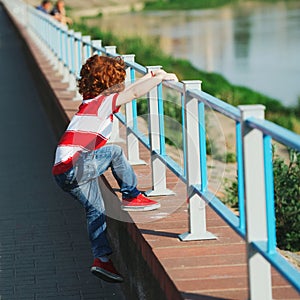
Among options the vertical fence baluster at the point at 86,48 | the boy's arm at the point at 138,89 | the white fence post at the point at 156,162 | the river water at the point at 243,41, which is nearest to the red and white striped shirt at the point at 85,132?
the boy's arm at the point at 138,89

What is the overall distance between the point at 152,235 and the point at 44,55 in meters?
15.5

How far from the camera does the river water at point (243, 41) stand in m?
36.5

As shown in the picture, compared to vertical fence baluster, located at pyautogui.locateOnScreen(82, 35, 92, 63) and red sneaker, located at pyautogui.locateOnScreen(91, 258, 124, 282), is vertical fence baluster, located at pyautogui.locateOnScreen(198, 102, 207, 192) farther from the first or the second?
vertical fence baluster, located at pyautogui.locateOnScreen(82, 35, 92, 63)

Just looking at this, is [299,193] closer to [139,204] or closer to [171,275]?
[139,204]

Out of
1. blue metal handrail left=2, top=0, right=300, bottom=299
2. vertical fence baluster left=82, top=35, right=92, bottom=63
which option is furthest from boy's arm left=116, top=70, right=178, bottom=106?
vertical fence baluster left=82, top=35, right=92, bottom=63

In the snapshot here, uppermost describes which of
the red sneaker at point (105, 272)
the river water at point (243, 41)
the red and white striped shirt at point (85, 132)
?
the red and white striped shirt at point (85, 132)

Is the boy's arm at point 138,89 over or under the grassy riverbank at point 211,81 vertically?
over

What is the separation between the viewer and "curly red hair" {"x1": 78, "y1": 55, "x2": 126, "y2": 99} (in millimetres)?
5660

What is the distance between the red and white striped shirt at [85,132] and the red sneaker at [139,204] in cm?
53

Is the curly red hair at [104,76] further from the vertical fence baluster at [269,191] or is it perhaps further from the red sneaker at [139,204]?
the vertical fence baluster at [269,191]

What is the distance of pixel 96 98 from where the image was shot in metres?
5.73

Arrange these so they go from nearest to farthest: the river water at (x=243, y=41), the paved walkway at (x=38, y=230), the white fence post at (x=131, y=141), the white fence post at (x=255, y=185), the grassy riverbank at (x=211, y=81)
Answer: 1. the white fence post at (x=255, y=185)
2. the paved walkway at (x=38, y=230)
3. the white fence post at (x=131, y=141)
4. the grassy riverbank at (x=211, y=81)
5. the river water at (x=243, y=41)

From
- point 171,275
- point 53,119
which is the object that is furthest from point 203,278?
point 53,119

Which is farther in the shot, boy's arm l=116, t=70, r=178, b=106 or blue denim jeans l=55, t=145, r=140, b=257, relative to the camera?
blue denim jeans l=55, t=145, r=140, b=257
